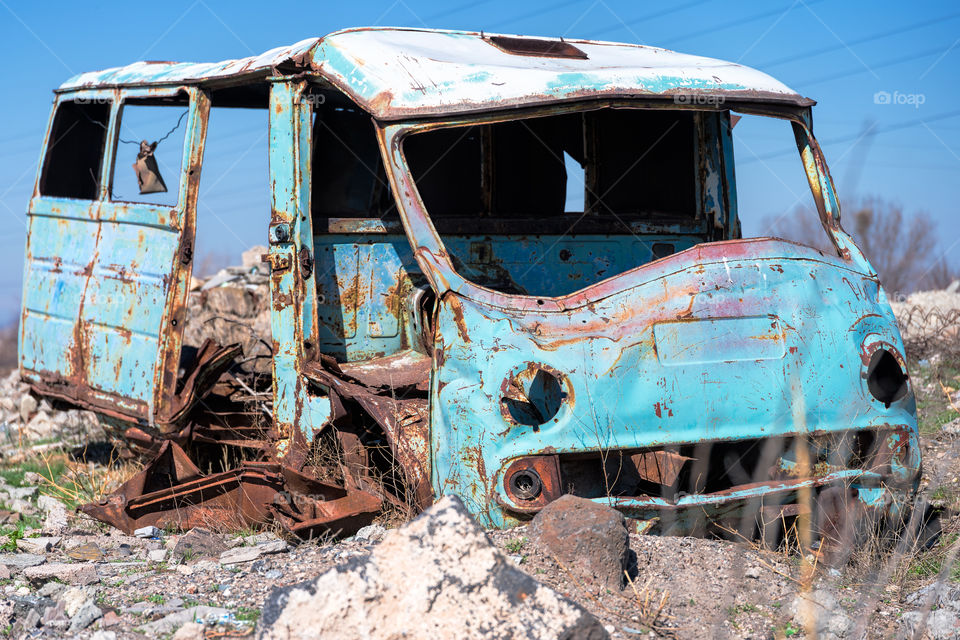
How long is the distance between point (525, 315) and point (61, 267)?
140 inches

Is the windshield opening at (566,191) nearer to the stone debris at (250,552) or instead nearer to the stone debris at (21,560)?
the stone debris at (250,552)

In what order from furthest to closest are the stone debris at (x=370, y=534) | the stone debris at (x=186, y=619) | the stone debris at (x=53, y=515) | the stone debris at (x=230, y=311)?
the stone debris at (x=230, y=311)
the stone debris at (x=53, y=515)
the stone debris at (x=370, y=534)
the stone debris at (x=186, y=619)

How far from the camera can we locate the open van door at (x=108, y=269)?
528cm

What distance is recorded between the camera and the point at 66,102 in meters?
6.62

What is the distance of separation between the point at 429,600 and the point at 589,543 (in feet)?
2.80

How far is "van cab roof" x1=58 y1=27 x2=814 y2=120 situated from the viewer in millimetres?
4172

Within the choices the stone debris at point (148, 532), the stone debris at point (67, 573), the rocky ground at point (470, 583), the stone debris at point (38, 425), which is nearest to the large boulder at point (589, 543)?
the rocky ground at point (470, 583)

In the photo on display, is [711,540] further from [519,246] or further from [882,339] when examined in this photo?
[519,246]

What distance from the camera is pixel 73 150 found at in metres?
6.60

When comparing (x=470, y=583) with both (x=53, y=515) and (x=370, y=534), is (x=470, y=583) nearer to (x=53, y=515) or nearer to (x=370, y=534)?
(x=370, y=534)

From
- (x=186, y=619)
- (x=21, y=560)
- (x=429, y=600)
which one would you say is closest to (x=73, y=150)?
(x=21, y=560)

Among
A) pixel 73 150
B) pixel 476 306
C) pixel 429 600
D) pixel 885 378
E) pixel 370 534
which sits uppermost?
pixel 73 150

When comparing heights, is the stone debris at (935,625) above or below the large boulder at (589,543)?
below

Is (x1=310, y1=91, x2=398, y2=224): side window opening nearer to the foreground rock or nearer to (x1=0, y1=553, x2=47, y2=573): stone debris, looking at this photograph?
(x1=0, y1=553, x2=47, y2=573): stone debris
